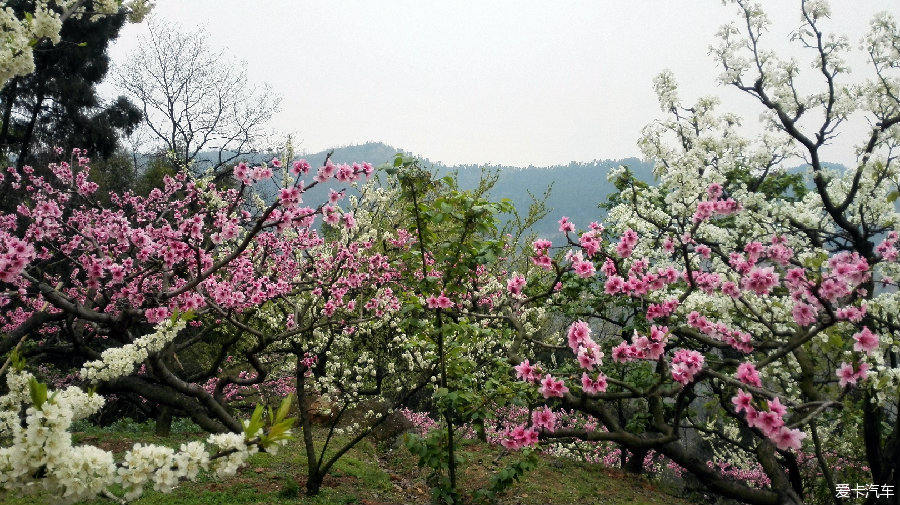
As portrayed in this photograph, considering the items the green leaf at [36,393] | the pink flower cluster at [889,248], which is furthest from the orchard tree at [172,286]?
the pink flower cluster at [889,248]

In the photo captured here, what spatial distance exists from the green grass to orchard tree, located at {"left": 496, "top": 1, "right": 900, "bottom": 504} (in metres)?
2.59

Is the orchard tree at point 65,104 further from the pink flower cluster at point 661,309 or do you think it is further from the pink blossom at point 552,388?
Result: the pink flower cluster at point 661,309

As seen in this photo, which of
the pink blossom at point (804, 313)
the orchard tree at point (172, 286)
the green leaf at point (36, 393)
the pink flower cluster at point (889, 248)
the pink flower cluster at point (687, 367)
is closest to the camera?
the green leaf at point (36, 393)

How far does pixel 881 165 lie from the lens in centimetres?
582

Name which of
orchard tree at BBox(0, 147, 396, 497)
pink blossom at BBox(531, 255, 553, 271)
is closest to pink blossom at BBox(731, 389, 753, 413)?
pink blossom at BBox(531, 255, 553, 271)

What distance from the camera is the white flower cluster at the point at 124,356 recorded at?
3.69 meters

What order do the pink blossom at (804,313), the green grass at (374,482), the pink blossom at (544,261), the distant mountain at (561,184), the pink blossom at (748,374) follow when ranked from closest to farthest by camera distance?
1. the pink blossom at (748,374)
2. the pink blossom at (804,313)
3. the pink blossom at (544,261)
4. the green grass at (374,482)
5. the distant mountain at (561,184)

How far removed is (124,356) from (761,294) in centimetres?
552

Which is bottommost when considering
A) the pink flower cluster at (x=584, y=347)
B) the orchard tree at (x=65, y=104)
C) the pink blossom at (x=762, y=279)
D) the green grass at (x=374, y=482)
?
the green grass at (x=374, y=482)

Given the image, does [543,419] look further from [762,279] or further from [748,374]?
[762,279]

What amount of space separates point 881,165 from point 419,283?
5.41m

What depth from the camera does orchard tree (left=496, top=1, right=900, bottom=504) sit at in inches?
165

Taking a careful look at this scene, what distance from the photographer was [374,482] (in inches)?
380

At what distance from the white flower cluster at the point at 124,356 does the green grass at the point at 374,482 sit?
381 centimetres
